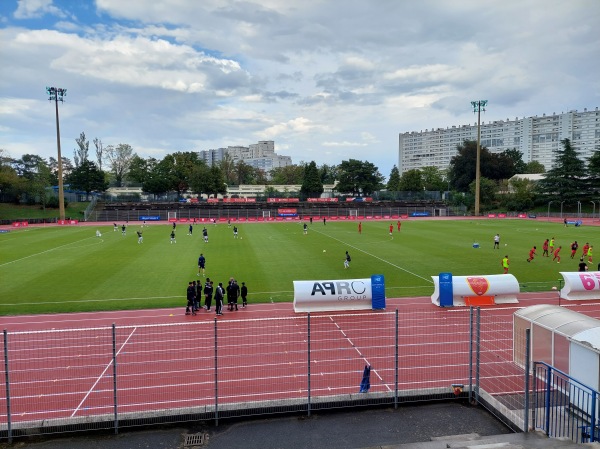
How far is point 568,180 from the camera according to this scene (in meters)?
84.3

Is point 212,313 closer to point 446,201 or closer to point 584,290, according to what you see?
point 584,290

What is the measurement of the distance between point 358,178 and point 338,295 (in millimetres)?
97878

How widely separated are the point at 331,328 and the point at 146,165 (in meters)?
121

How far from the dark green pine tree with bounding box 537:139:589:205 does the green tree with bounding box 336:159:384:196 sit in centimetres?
4067

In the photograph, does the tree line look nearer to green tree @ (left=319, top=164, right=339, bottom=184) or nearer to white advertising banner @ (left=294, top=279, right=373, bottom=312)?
green tree @ (left=319, top=164, right=339, bottom=184)

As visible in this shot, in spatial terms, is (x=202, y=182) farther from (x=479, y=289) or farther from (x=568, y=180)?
(x=479, y=289)

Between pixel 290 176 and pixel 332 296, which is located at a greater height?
pixel 290 176

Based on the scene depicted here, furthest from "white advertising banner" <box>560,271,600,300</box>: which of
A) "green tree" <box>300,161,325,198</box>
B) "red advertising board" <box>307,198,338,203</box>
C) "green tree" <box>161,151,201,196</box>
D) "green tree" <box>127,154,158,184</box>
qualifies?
"green tree" <box>127,154,158,184</box>

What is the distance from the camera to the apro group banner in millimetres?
18719

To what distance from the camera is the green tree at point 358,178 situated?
11481 centimetres

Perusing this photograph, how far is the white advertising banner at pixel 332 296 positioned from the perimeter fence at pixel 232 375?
9.84 feet

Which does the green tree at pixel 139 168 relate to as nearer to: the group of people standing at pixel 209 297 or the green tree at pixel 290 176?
the green tree at pixel 290 176

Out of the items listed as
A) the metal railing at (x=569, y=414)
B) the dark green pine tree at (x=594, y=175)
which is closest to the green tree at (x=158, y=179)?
the dark green pine tree at (x=594, y=175)

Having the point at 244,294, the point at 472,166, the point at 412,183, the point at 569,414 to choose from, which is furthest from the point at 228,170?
the point at 569,414
